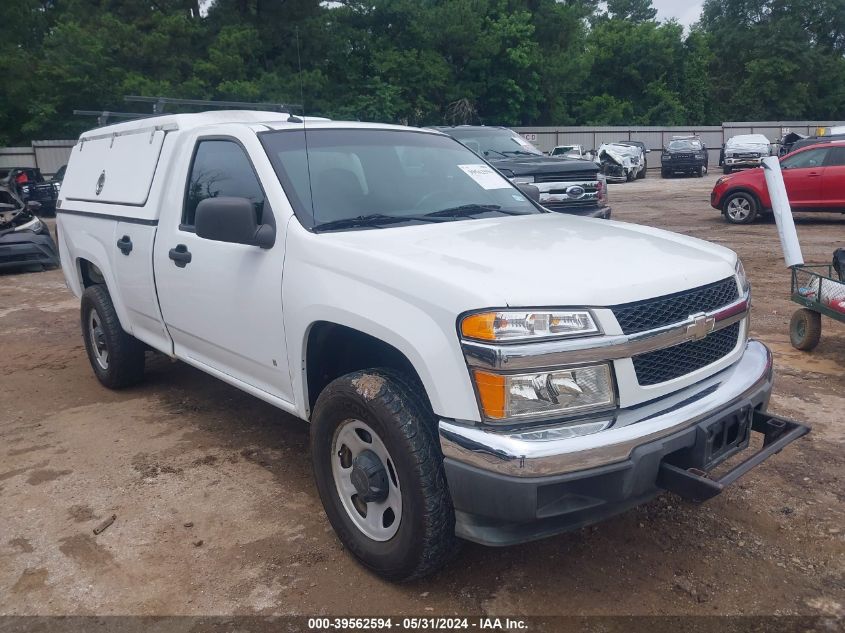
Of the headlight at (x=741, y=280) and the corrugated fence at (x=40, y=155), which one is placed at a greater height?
the corrugated fence at (x=40, y=155)

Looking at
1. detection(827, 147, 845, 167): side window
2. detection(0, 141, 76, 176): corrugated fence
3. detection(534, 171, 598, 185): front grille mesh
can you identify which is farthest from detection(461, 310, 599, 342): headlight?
detection(0, 141, 76, 176): corrugated fence

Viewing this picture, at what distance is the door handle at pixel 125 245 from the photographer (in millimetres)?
4816

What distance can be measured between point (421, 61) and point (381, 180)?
35146mm

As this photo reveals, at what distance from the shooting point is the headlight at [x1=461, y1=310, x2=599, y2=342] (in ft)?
8.53

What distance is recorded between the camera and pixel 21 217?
11.7 m

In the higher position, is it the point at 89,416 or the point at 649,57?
the point at 649,57

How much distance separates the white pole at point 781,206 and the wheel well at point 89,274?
4.85 meters

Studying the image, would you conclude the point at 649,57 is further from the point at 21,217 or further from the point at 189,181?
the point at 189,181

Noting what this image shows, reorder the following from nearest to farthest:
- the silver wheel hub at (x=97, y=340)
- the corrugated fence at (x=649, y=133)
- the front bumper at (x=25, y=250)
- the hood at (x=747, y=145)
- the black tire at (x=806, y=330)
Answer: the silver wheel hub at (x=97, y=340), the black tire at (x=806, y=330), the front bumper at (x=25, y=250), the hood at (x=747, y=145), the corrugated fence at (x=649, y=133)

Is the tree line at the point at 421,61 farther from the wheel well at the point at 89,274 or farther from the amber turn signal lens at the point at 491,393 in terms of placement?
the amber turn signal lens at the point at 491,393

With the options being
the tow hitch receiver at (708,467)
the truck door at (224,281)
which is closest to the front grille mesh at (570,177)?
the truck door at (224,281)

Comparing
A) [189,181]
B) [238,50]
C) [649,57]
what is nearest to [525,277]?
[189,181]

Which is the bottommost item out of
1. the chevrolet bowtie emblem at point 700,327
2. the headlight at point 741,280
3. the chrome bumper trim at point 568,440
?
the chrome bumper trim at point 568,440

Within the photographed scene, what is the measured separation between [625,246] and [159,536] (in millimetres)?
2543
